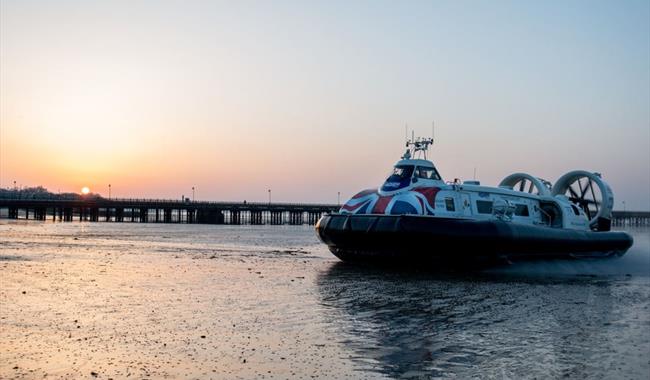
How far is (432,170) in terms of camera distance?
21.2m

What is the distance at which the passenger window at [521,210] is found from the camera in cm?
2289

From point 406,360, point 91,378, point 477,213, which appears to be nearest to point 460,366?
point 406,360

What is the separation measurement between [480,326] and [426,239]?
8.37m

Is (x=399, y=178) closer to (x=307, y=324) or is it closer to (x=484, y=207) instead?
(x=484, y=207)

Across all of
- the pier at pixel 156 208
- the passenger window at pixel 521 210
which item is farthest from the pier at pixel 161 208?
the passenger window at pixel 521 210

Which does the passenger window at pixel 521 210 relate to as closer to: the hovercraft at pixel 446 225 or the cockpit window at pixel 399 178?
the hovercraft at pixel 446 225

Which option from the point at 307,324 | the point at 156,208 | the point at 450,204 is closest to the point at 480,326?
the point at 307,324

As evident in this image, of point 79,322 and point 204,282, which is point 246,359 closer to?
point 79,322

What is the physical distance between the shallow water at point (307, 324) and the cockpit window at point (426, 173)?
4170 mm

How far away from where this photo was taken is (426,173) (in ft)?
68.7

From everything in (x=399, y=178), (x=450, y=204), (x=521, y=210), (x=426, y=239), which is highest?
(x=399, y=178)

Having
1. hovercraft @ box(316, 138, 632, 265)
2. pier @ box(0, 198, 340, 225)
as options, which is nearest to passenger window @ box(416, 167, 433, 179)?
hovercraft @ box(316, 138, 632, 265)

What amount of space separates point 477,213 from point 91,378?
16.2 meters

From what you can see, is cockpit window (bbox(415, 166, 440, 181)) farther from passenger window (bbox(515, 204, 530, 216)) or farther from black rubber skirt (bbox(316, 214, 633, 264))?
passenger window (bbox(515, 204, 530, 216))
